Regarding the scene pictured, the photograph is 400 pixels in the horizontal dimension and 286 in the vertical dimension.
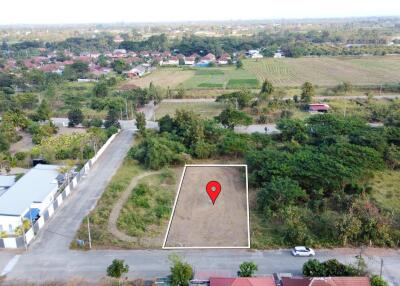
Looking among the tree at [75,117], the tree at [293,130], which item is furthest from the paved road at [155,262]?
the tree at [75,117]

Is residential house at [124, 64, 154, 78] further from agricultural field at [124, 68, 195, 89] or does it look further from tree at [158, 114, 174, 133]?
tree at [158, 114, 174, 133]

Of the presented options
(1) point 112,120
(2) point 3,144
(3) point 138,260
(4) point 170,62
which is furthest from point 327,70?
(3) point 138,260

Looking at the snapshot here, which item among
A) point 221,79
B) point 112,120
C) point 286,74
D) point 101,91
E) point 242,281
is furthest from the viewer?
point 286,74

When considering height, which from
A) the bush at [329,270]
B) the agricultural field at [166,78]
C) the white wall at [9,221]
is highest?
the agricultural field at [166,78]

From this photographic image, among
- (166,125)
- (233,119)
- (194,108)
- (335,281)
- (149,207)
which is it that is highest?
(233,119)

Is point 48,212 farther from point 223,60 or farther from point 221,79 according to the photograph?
point 223,60

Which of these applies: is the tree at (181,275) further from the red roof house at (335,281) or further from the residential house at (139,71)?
the residential house at (139,71)

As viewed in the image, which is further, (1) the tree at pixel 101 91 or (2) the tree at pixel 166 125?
(1) the tree at pixel 101 91
